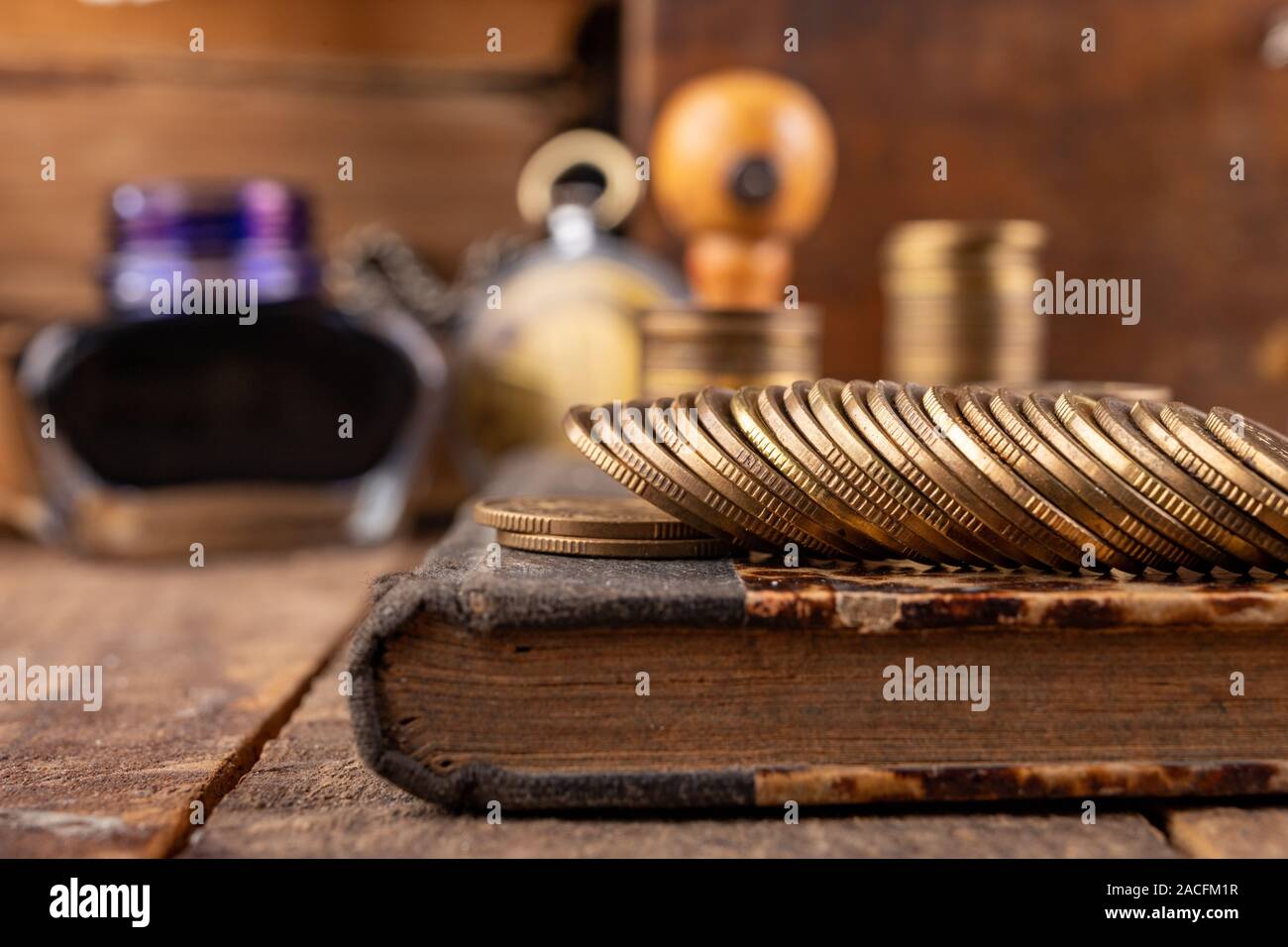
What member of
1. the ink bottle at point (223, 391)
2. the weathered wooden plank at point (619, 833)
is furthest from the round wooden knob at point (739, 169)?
the weathered wooden plank at point (619, 833)

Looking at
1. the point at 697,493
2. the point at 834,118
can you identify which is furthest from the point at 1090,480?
the point at 834,118

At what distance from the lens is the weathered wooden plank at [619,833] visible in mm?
699

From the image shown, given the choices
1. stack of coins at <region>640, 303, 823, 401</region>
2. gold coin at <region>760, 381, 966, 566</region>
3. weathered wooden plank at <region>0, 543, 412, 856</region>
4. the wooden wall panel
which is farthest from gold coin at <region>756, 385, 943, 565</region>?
the wooden wall panel

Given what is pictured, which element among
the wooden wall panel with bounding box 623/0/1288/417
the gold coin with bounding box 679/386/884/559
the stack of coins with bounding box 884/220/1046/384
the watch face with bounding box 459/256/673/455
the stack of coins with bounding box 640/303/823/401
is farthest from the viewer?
the wooden wall panel with bounding box 623/0/1288/417

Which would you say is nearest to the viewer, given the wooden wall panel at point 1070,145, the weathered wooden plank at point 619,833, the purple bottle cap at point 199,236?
the weathered wooden plank at point 619,833

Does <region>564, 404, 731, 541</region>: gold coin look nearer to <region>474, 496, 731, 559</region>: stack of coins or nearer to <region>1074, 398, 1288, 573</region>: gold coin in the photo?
<region>474, 496, 731, 559</region>: stack of coins

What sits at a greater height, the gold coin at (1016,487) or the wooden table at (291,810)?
the gold coin at (1016,487)

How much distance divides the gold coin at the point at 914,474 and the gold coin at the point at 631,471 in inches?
4.5

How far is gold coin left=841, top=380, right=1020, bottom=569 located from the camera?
780mm

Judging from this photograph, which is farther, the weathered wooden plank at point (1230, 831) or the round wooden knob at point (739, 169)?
the round wooden knob at point (739, 169)

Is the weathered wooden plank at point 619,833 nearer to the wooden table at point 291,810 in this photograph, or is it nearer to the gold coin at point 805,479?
the wooden table at point 291,810

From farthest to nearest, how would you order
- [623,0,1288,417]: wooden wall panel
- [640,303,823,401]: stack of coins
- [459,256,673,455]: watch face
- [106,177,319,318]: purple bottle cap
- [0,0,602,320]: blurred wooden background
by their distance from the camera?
[0,0,602,320]: blurred wooden background → [623,0,1288,417]: wooden wall panel → [459,256,673,455]: watch face → [106,177,319,318]: purple bottle cap → [640,303,823,401]: stack of coins

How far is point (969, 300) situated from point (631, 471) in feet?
3.23

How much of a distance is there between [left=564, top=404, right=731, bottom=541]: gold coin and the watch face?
1.12 metres
